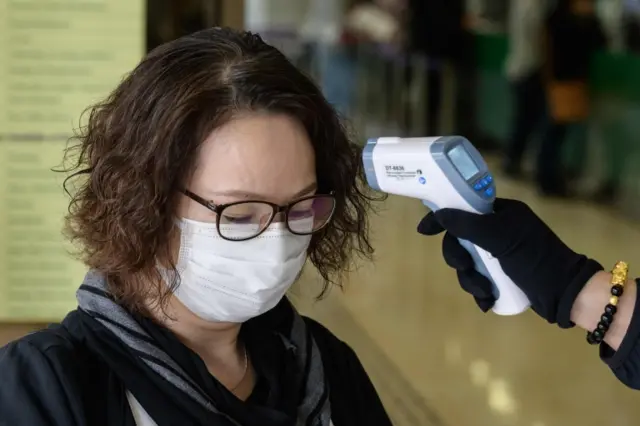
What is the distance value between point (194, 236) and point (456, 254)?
1.29 feet

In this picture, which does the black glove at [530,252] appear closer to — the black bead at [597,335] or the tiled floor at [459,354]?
the black bead at [597,335]

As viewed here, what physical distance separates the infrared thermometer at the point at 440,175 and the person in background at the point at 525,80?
21.7ft

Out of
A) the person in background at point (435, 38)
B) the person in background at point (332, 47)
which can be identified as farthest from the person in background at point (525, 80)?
the person in background at point (332, 47)

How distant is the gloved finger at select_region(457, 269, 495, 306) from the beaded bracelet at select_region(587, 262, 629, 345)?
158 mm

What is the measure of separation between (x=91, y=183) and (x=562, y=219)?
5438mm

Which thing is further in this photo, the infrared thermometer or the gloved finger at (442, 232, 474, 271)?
the gloved finger at (442, 232, 474, 271)

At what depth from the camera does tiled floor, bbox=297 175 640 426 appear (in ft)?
12.2

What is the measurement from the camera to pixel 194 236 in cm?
145

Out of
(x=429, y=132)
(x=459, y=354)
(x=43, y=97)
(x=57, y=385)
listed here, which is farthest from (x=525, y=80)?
(x=57, y=385)

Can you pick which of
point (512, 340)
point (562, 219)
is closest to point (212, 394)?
point (512, 340)

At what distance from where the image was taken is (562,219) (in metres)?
6.54

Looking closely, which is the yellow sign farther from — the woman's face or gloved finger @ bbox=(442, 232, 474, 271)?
gloved finger @ bbox=(442, 232, 474, 271)

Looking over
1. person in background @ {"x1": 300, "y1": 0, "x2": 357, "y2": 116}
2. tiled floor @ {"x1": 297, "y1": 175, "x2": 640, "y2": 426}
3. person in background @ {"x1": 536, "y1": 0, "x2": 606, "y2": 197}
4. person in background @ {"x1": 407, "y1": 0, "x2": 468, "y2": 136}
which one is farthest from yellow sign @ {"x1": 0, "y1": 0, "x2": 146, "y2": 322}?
person in background @ {"x1": 407, "y1": 0, "x2": 468, "y2": 136}

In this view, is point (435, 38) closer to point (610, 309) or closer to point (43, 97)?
point (43, 97)
